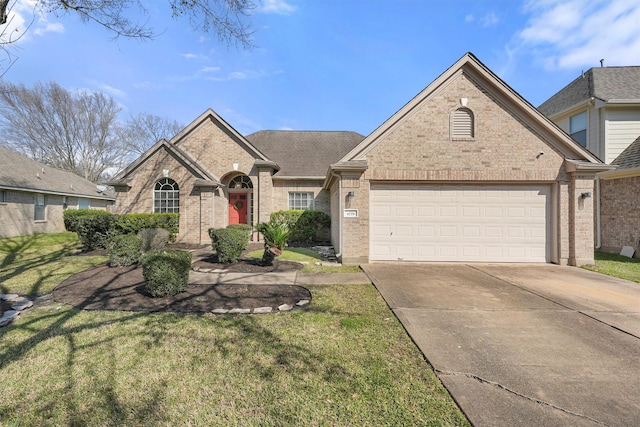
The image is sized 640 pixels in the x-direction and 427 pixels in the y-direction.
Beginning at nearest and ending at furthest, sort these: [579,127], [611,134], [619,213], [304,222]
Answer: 1. [619,213]
2. [611,134]
3. [579,127]
4. [304,222]

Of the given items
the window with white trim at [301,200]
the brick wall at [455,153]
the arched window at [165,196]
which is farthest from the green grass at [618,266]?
the arched window at [165,196]

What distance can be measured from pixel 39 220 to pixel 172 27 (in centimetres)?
1922

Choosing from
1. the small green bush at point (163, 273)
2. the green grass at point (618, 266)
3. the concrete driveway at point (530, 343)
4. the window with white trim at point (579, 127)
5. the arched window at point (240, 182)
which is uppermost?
the window with white trim at point (579, 127)

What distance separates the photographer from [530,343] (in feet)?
12.3

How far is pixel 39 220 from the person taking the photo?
58.5 feet

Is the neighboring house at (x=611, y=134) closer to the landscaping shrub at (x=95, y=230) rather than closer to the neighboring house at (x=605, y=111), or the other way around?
the neighboring house at (x=605, y=111)

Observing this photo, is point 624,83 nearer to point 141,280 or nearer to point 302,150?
point 302,150

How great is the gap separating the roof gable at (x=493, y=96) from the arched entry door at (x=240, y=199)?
8391mm

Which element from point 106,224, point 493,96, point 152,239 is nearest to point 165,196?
point 106,224

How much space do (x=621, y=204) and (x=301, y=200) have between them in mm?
14026

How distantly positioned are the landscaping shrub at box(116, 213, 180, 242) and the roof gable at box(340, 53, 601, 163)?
907 centimetres

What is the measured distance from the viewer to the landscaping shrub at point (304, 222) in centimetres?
1415

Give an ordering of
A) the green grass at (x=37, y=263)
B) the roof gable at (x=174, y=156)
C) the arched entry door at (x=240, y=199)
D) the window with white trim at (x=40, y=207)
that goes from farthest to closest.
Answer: the window with white trim at (x=40, y=207) → the arched entry door at (x=240, y=199) → the roof gable at (x=174, y=156) → the green grass at (x=37, y=263)

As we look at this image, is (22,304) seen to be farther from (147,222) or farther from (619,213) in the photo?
(619,213)
